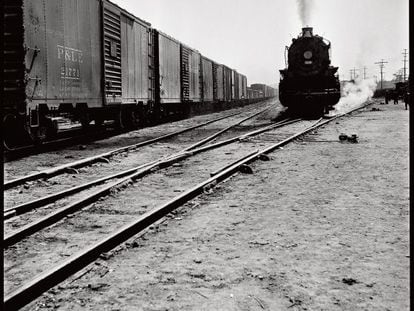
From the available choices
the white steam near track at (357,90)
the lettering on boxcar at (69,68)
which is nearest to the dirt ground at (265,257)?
the lettering on boxcar at (69,68)

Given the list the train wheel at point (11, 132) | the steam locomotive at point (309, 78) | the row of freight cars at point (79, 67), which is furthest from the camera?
the steam locomotive at point (309, 78)

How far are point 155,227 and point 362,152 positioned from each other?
21.4ft

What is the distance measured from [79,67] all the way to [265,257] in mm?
7937

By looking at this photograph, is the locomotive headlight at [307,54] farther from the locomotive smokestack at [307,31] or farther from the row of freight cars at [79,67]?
the row of freight cars at [79,67]

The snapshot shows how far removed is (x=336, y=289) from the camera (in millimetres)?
2826

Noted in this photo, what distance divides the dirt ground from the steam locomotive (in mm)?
14425

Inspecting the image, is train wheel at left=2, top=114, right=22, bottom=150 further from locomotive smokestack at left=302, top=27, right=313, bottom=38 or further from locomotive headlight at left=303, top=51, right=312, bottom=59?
locomotive smokestack at left=302, top=27, right=313, bottom=38

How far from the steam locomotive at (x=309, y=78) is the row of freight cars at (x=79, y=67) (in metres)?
5.50

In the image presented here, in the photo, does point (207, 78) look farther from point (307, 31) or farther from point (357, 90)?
point (357, 90)

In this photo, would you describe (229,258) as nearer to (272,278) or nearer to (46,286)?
(272,278)

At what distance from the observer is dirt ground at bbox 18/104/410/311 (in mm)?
2703

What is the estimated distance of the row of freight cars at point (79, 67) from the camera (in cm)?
804

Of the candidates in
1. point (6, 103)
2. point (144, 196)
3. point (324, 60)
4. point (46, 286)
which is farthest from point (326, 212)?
point (324, 60)

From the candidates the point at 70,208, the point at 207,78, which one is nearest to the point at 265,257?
the point at 70,208
